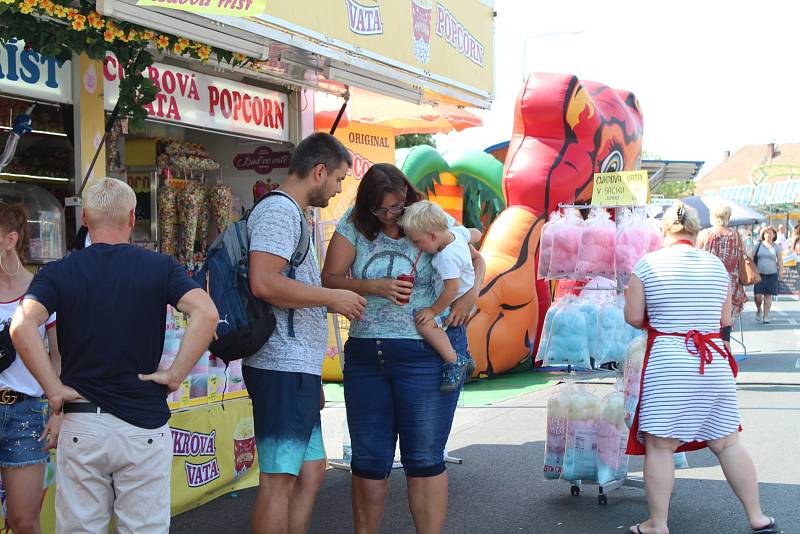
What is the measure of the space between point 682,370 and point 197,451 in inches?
107

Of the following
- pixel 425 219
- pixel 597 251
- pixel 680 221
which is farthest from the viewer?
pixel 597 251

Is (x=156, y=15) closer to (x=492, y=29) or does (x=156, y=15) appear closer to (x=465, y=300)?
(x=465, y=300)

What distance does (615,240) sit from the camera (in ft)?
20.4

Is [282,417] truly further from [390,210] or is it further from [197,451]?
[197,451]

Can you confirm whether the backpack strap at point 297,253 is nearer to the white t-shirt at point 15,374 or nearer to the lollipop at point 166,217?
the white t-shirt at point 15,374

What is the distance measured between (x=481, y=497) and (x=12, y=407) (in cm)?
310

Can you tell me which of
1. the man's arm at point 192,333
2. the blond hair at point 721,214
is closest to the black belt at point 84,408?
the man's arm at point 192,333

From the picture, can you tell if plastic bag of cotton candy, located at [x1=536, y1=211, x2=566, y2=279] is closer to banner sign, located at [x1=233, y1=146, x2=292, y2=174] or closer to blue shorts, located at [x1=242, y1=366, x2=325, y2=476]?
banner sign, located at [x1=233, y1=146, x2=292, y2=174]

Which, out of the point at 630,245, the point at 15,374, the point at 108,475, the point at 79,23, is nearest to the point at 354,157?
the point at 630,245

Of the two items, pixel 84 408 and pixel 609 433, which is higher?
pixel 84 408

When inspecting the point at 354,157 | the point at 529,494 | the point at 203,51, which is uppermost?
the point at 203,51

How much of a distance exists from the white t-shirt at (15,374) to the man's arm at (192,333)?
0.79 metres

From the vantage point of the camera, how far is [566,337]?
6.09 m

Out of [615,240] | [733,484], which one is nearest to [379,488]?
[733,484]
